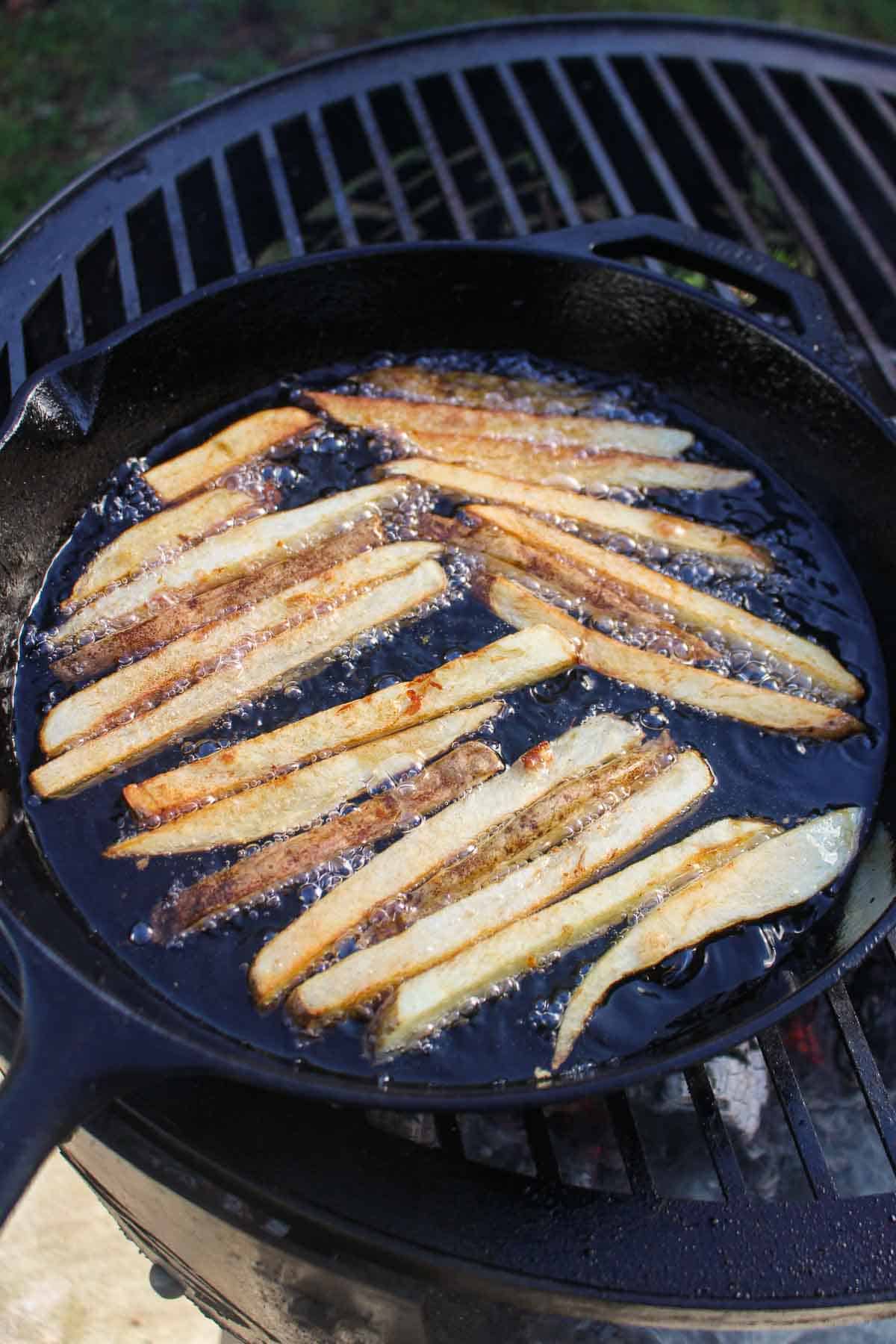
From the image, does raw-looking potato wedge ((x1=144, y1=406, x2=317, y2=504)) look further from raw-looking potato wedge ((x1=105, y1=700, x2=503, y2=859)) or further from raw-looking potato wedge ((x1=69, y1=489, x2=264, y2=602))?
raw-looking potato wedge ((x1=105, y1=700, x2=503, y2=859))

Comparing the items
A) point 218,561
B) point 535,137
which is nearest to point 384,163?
point 535,137

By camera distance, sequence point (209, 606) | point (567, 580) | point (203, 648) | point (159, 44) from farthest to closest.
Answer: point (159, 44) < point (567, 580) < point (209, 606) < point (203, 648)

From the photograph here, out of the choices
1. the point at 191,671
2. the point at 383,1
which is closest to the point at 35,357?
the point at 191,671

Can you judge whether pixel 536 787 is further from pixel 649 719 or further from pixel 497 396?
pixel 497 396

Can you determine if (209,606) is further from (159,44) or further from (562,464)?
(159,44)

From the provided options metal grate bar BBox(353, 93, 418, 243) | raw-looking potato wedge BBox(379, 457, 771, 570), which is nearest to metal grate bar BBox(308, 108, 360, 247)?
metal grate bar BBox(353, 93, 418, 243)

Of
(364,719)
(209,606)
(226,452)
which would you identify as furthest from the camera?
(226,452)
